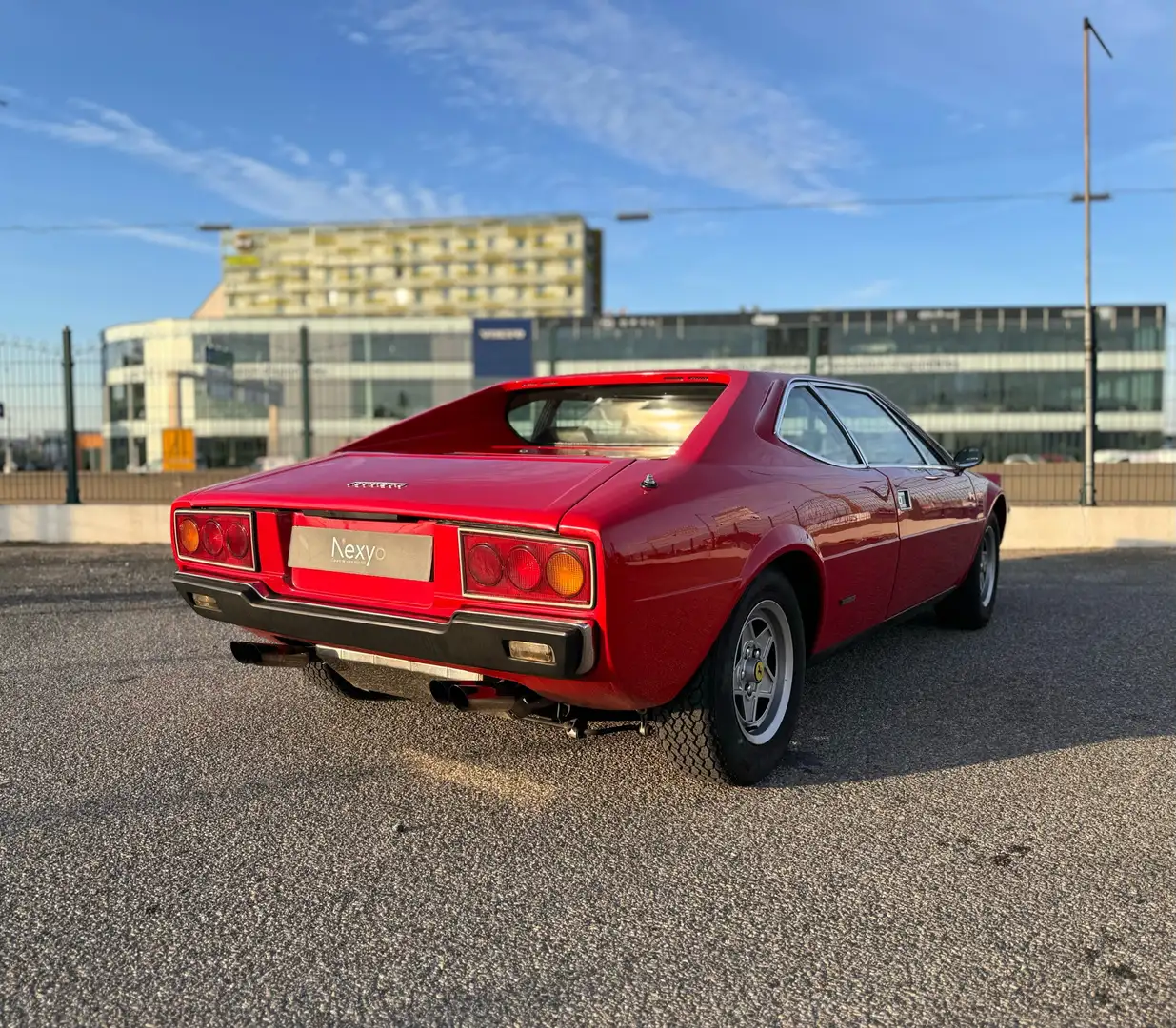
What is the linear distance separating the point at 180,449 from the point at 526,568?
24.8 metres

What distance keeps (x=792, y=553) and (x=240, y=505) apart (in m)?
1.86

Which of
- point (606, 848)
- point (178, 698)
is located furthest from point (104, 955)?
point (178, 698)

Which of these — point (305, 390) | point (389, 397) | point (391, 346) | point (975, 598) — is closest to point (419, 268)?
point (391, 346)

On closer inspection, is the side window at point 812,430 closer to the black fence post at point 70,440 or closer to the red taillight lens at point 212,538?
the red taillight lens at point 212,538

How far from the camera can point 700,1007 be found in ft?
6.10

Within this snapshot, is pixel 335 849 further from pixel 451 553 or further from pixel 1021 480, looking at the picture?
pixel 1021 480

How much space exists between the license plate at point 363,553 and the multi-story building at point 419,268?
3457 inches

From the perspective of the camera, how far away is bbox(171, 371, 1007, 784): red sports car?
2.51 meters

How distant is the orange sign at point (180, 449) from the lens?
2370 cm

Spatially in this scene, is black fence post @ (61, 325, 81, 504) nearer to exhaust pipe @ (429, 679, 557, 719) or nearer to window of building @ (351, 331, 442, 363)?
exhaust pipe @ (429, 679, 557, 719)

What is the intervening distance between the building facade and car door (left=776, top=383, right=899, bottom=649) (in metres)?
4.77

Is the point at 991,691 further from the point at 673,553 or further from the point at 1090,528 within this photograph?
the point at 1090,528

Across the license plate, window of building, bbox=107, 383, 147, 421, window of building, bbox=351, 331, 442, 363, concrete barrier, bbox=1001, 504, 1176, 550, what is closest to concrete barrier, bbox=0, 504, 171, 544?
window of building, bbox=107, 383, 147, 421

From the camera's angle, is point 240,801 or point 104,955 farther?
point 240,801
